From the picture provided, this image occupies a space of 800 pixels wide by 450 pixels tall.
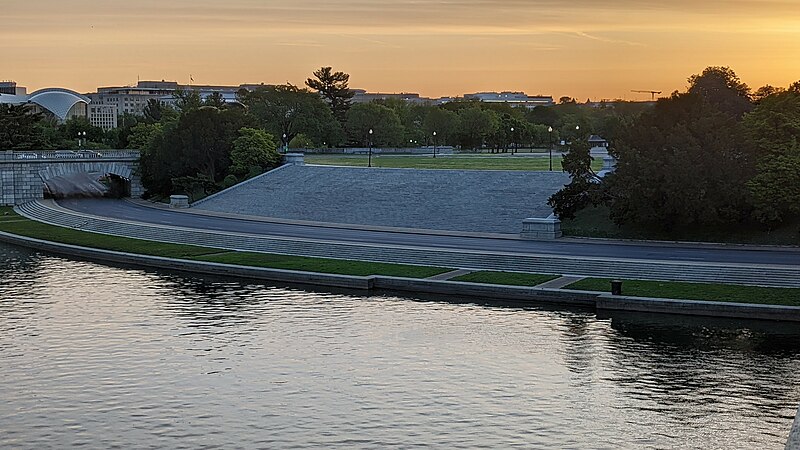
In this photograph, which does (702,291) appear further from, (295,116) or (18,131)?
(295,116)

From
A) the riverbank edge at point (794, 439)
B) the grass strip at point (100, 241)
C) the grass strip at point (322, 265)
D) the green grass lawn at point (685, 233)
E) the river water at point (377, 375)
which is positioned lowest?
the river water at point (377, 375)

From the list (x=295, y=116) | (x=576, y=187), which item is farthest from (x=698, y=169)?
(x=295, y=116)

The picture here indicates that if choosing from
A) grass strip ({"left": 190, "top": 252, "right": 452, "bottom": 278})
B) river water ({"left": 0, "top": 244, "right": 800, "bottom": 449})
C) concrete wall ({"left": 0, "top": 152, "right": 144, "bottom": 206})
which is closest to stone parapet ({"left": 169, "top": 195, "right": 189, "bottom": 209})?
concrete wall ({"left": 0, "top": 152, "right": 144, "bottom": 206})

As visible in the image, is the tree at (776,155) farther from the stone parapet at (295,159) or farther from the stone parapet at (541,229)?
the stone parapet at (295,159)

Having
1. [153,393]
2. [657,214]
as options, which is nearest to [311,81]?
[657,214]

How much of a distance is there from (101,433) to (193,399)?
3583 millimetres

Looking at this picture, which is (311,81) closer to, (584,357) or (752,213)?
(752,213)

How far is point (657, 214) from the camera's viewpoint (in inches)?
2206

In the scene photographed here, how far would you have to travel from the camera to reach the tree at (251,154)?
9088 centimetres

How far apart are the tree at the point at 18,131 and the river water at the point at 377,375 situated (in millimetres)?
75570

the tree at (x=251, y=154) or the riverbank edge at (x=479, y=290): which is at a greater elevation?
the tree at (x=251, y=154)

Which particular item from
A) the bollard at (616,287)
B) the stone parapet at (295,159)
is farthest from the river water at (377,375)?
the stone parapet at (295,159)

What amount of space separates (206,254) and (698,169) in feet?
87.8

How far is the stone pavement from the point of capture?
216 ft
